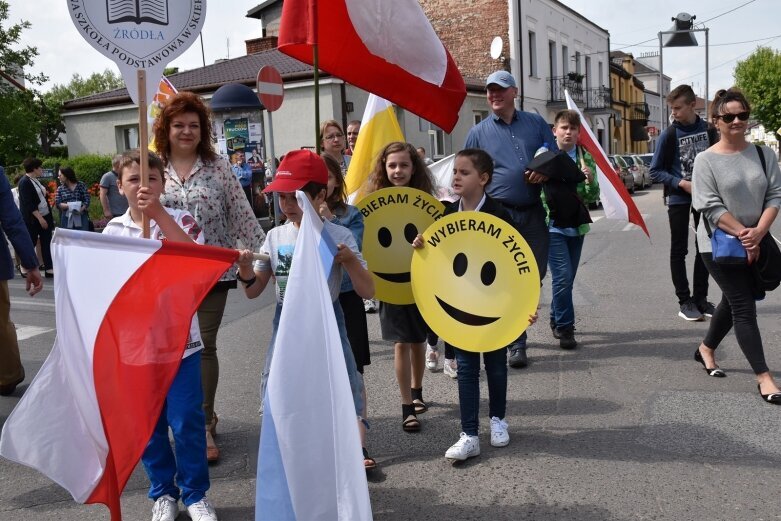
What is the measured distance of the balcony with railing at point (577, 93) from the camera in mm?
41969

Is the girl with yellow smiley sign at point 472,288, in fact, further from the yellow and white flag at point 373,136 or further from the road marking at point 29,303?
the road marking at point 29,303

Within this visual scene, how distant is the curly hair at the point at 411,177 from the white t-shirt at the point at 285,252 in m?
1.05

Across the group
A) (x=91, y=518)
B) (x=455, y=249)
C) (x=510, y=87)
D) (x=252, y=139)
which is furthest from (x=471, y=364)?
(x=252, y=139)

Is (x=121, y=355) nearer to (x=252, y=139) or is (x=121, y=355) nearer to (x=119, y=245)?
(x=119, y=245)

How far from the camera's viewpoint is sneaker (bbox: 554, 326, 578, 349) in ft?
21.7

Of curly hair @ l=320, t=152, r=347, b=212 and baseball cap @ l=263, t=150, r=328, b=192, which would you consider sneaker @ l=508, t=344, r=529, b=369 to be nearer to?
curly hair @ l=320, t=152, r=347, b=212

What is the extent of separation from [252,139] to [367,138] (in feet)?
37.9

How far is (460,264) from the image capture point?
429 cm

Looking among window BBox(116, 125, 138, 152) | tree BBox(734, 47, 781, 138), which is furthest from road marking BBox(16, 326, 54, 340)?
tree BBox(734, 47, 781, 138)

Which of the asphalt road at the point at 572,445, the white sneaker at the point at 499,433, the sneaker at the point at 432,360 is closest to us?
the asphalt road at the point at 572,445

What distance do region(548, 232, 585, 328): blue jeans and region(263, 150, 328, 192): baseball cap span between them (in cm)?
345

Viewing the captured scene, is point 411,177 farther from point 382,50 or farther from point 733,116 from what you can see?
point 733,116

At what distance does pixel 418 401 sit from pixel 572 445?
1074 millimetres

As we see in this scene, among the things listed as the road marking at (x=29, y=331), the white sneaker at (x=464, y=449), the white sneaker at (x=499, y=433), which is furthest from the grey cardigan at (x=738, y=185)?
the road marking at (x=29, y=331)
